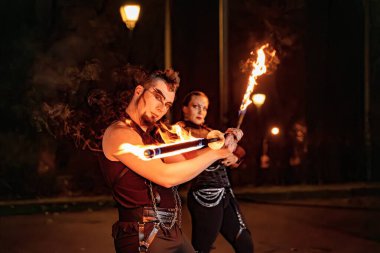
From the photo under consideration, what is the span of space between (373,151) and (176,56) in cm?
570

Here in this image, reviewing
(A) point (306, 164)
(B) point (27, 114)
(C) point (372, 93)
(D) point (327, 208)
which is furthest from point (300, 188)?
(B) point (27, 114)

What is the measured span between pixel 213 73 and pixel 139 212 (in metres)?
15.2

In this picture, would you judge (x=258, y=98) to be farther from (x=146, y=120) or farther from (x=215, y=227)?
(x=146, y=120)

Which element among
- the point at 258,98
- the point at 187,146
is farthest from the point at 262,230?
the point at 187,146

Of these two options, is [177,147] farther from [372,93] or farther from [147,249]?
[372,93]

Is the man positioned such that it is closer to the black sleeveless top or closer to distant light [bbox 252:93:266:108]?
the black sleeveless top

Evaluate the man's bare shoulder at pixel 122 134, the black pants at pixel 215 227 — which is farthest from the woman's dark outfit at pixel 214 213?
the man's bare shoulder at pixel 122 134

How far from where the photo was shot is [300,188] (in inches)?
672

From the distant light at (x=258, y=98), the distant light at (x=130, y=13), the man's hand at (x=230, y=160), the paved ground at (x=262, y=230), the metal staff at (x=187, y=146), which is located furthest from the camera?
the distant light at (x=258, y=98)

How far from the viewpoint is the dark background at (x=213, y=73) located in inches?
643

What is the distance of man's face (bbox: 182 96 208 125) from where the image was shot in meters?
6.54

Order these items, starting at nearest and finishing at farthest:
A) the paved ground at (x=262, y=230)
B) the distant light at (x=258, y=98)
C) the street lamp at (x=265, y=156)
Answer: the paved ground at (x=262, y=230), the distant light at (x=258, y=98), the street lamp at (x=265, y=156)

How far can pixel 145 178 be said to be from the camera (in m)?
3.71

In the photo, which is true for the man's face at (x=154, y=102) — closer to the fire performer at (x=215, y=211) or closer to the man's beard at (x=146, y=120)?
the man's beard at (x=146, y=120)
